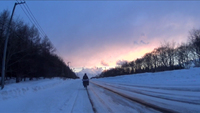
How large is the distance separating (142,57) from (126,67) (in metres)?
26.7

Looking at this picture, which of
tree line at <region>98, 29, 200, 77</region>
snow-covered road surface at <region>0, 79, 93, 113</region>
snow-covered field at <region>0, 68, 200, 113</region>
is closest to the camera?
snow-covered field at <region>0, 68, 200, 113</region>

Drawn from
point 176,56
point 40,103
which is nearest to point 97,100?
point 40,103

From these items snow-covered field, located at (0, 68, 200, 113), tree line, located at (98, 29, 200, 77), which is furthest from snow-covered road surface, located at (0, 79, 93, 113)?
tree line, located at (98, 29, 200, 77)

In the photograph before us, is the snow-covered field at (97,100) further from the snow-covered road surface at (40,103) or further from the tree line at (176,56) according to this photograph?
the tree line at (176,56)

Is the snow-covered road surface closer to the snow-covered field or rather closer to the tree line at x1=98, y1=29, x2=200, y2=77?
the snow-covered field

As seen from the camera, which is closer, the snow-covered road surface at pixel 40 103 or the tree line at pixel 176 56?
the snow-covered road surface at pixel 40 103

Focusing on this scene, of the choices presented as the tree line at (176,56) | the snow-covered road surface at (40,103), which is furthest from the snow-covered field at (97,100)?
the tree line at (176,56)

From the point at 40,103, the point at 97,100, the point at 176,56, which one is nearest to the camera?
the point at 40,103

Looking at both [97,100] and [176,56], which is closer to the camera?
[97,100]

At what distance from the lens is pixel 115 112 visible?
7.18 m

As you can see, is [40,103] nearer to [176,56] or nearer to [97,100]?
[97,100]

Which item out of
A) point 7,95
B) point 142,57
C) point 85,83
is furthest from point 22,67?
point 142,57

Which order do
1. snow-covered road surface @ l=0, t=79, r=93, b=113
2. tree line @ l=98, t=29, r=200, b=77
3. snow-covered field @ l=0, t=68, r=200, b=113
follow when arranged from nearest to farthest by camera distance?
1. snow-covered field @ l=0, t=68, r=200, b=113
2. snow-covered road surface @ l=0, t=79, r=93, b=113
3. tree line @ l=98, t=29, r=200, b=77

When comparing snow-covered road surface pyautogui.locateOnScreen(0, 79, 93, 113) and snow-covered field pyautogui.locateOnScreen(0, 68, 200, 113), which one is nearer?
snow-covered field pyautogui.locateOnScreen(0, 68, 200, 113)
